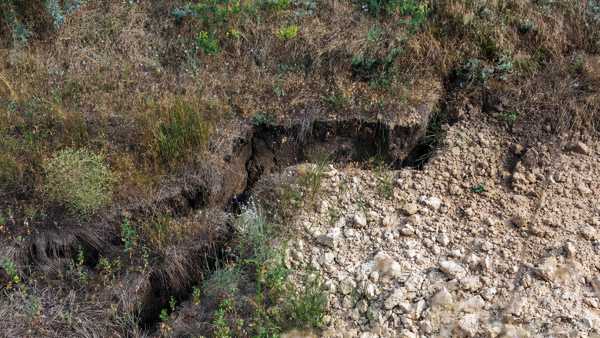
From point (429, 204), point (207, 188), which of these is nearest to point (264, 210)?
point (207, 188)

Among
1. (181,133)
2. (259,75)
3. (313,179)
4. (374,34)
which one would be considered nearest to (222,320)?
(313,179)

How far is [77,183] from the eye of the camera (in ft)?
13.6

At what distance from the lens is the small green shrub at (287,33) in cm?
504

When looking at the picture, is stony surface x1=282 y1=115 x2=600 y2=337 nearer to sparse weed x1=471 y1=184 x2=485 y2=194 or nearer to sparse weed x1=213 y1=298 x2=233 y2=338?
sparse weed x1=471 y1=184 x2=485 y2=194

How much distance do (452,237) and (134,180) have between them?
7.09ft

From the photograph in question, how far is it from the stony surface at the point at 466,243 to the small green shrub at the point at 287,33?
1.22m

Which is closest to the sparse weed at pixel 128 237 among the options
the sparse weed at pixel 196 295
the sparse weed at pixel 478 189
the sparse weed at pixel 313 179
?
the sparse weed at pixel 196 295

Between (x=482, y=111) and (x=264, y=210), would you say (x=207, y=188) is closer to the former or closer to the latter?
(x=264, y=210)

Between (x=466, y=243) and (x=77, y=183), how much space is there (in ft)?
8.37

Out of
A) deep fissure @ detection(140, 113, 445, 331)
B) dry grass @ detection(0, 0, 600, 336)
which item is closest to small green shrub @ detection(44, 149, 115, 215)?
dry grass @ detection(0, 0, 600, 336)

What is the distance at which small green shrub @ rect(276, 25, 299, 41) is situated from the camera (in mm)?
5035

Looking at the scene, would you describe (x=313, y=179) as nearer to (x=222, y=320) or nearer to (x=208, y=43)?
(x=222, y=320)

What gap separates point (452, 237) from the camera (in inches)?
162

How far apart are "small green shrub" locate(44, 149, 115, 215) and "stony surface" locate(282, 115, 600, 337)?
1313mm
